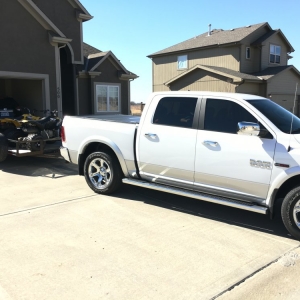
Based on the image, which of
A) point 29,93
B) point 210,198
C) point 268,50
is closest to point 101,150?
point 210,198

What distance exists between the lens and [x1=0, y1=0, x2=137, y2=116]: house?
11.3 m

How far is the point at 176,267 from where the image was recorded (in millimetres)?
3789

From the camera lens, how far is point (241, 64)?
27562 mm

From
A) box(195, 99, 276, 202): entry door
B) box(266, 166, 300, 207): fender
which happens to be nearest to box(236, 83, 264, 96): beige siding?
box(195, 99, 276, 202): entry door

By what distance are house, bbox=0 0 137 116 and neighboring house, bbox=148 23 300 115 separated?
9363mm

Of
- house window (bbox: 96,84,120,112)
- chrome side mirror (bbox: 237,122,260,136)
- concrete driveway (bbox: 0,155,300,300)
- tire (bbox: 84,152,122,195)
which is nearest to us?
concrete driveway (bbox: 0,155,300,300)

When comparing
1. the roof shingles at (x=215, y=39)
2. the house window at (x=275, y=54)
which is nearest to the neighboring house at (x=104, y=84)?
the roof shingles at (x=215, y=39)

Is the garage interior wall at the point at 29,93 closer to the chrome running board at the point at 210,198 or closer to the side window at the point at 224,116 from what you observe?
the chrome running board at the point at 210,198

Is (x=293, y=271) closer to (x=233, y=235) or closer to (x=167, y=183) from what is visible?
(x=233, y=235)

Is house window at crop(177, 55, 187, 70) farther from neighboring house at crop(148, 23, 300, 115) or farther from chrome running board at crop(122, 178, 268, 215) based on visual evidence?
chrome running board at crop(122, 178, 268, 215)

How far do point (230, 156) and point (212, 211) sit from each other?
128cm

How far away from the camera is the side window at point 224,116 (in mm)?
4898

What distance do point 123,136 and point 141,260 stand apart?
256 cm

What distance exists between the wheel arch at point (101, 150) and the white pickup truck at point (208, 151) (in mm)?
19
